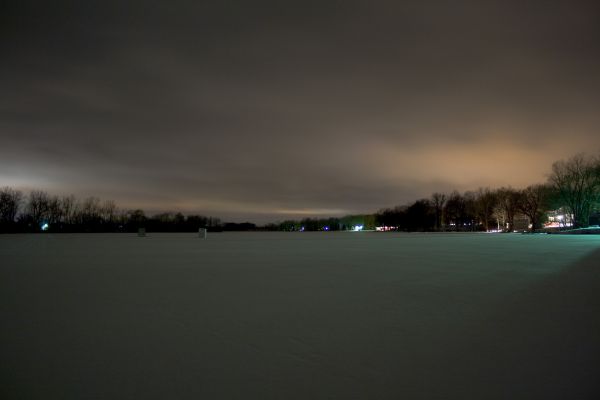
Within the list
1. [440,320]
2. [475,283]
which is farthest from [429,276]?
[440,320]

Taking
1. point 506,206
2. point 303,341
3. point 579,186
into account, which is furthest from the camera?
point 506,206

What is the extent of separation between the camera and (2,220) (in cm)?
9656

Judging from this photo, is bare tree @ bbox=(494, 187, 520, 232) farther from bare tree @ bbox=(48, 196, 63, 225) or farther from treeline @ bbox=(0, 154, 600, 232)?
bare tree @ bbox=(48, 196, 63, 225)

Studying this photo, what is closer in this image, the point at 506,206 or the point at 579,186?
the point at 579,186

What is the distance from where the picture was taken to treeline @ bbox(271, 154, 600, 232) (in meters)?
69.8

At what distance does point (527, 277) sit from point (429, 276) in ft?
8.87

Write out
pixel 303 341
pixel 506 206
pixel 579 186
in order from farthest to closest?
pixel 506 206 → pixel 579 186 → pixel 303 341

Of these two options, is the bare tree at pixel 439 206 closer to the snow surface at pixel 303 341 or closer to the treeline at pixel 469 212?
the treeline at pixel 469 212

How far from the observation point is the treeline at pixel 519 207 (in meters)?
69.8

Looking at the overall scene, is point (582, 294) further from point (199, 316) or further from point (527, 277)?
point (199, 316)

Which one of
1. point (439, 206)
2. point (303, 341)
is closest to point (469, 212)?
point (439, 206)

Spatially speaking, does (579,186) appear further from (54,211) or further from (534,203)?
(54,211)

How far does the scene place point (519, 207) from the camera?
92.7m

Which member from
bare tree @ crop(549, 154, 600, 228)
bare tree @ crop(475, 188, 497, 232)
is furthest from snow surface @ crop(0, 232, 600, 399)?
bare tree @ crop(475, 188, 497, 232)
